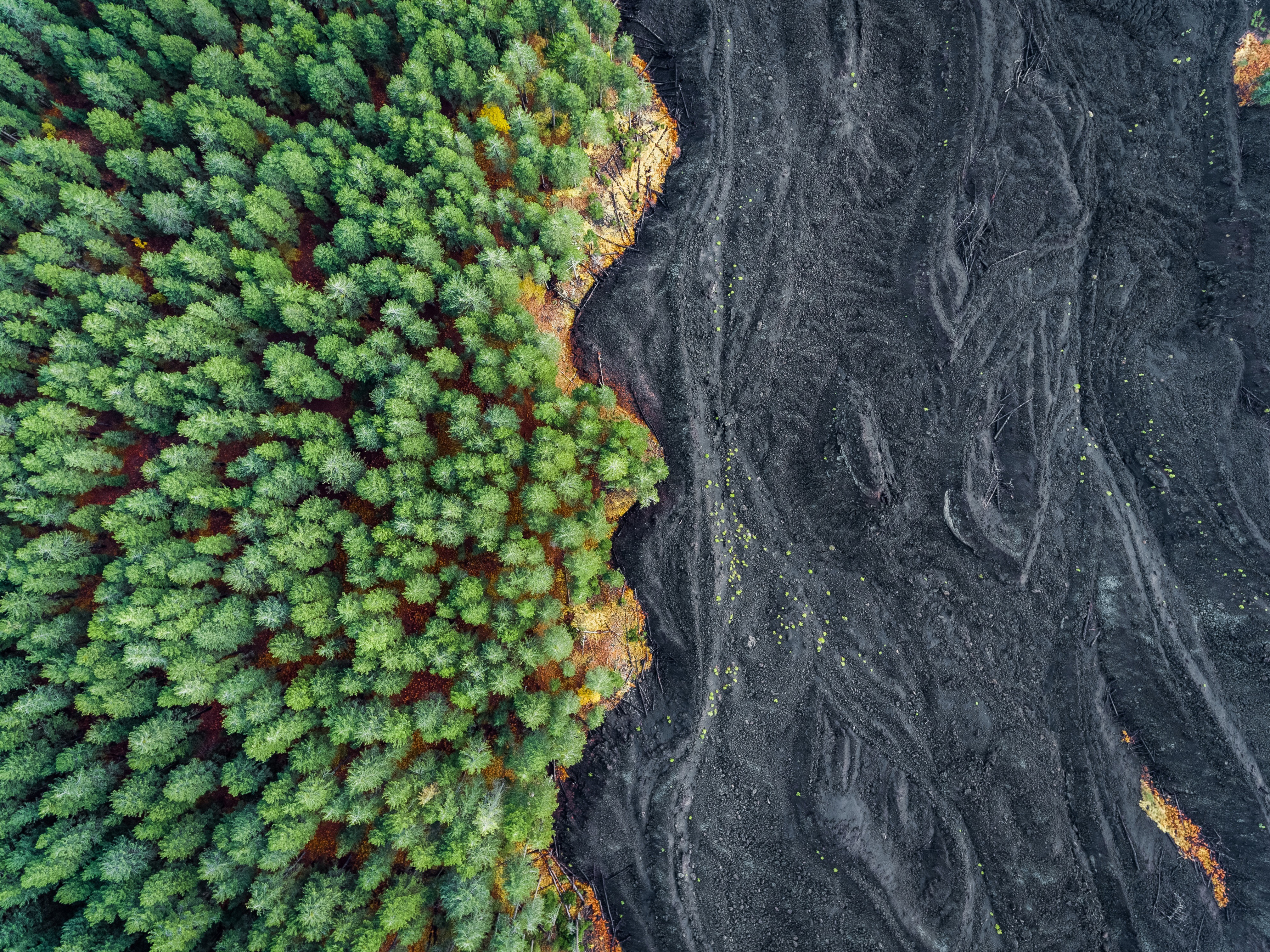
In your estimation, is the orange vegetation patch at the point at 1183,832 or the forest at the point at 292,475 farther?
the orange vegetation patch at the point at 1183,832

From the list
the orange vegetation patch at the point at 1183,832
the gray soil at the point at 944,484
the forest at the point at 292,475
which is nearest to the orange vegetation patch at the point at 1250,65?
the gray soil at the point at 944,484

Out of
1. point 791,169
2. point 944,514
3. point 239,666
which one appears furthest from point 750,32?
point 239,666

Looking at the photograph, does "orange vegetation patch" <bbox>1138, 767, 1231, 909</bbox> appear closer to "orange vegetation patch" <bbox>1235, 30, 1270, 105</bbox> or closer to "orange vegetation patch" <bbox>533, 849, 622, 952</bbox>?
"orange vegetation patch" <bbox>533, 849, 622, 952</bbox>

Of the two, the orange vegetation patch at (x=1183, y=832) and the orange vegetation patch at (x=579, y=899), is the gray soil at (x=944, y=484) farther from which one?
the orange vegetation patch at (x=579, y=899)

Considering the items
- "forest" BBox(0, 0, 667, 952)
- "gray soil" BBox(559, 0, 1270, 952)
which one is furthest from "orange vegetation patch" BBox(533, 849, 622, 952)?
"gray soil" BBox(559, 0, 1270, 952)

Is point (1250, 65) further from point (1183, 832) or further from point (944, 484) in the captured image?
point (1183, 832)
